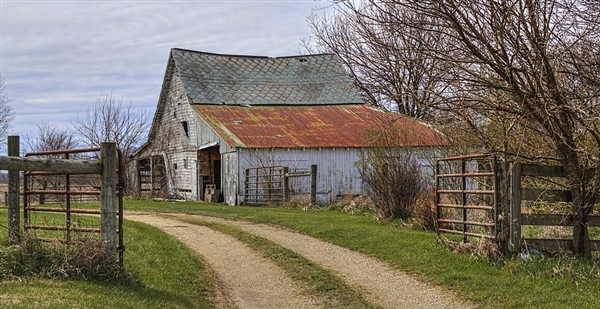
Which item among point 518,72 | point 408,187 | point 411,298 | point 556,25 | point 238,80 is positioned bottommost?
point 411,298

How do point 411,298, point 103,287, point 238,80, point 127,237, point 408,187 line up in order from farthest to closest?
point 238,80 → point 408,187 → point 127,237 → point 411,298 → point 103,287

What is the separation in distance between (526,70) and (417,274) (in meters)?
3.63

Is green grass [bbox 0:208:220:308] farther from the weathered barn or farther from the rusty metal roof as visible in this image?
the rusty metal roof

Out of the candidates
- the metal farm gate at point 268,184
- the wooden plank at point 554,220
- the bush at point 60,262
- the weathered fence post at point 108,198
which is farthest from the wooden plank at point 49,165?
the metal farm gate at point 268,184

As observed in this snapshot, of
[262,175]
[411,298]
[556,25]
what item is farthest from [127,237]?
[262,175]

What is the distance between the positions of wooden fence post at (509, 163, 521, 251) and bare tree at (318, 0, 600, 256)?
386mm

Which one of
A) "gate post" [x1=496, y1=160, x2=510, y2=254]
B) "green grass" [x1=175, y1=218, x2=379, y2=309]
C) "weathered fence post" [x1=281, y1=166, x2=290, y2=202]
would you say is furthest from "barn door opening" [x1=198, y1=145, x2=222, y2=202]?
"gate post" [x1=496, y1=160, x2=510, y2=254]

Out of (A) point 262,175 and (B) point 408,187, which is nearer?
(B) point 408,187

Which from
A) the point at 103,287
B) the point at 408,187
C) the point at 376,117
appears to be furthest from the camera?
the point at 376,117

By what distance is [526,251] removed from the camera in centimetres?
1075

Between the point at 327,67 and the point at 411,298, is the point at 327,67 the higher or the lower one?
the higher one

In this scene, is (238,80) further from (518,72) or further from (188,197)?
(518,72)

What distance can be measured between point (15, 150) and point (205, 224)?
7.80 m

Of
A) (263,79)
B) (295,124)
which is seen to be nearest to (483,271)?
(295,124)
